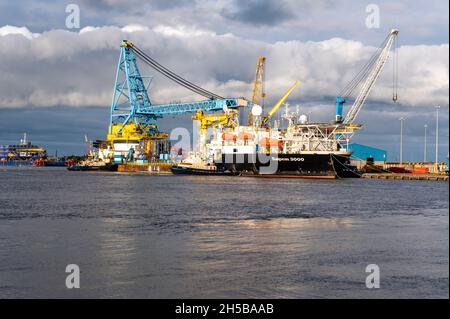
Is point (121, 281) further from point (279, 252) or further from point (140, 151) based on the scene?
point (140, 151)

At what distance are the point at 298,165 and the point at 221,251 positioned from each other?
210 feet

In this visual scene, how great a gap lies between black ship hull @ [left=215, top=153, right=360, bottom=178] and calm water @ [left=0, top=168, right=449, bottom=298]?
147ft

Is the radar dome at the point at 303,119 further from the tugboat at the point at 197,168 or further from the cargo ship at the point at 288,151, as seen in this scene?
the tugboat at the point at 197,168

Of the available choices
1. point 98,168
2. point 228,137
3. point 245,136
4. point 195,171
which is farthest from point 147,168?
point 245,136

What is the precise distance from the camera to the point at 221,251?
21484mm

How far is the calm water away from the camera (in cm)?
1602

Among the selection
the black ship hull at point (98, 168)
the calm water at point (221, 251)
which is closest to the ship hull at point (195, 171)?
the black ship hull at point (98, 168)

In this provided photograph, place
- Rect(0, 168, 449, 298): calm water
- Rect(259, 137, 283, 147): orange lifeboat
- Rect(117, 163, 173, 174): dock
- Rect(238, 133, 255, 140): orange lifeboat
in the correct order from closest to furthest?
Rect(0, 168, 449, 298): calm water < Rect(259, 137, 283, 147): orange lifeboat < Rect(238, 133, 255, 140): orange lifeboat < Rect(117, 163, 173, 174): dock

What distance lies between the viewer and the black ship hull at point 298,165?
83562 millimetres

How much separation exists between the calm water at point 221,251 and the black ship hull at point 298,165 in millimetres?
44823

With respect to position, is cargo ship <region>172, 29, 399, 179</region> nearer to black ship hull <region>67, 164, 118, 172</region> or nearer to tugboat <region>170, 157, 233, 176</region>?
tugboat <region>170, 157, 233, 176</region>

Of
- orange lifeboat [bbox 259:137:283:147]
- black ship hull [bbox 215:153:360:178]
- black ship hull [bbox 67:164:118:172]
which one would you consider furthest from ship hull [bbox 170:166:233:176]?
black ship hull [bbox 67:164:118:172]
